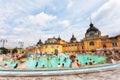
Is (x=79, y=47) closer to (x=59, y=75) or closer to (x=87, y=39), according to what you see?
(x=87, y=39)

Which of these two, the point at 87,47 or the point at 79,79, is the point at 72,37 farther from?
the point at 79,79

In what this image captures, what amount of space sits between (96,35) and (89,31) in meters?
3.86

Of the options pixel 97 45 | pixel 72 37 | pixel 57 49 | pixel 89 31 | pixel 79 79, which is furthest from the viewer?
pixel 72 37

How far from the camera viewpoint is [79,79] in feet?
28.6

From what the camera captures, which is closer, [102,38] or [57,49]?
[102,38]

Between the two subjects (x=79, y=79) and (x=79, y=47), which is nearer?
(x=79, y=79)

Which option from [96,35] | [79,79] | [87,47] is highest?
[96,35]

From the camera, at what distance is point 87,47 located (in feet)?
169

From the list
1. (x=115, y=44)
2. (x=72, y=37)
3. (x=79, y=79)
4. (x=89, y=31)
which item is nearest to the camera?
(x=79, y=79)

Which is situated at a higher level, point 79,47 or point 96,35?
point 96,35

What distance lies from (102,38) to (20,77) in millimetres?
43832

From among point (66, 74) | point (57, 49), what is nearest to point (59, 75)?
point (66, 74)

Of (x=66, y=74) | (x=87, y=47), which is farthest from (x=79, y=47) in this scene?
(x=66, y=74)

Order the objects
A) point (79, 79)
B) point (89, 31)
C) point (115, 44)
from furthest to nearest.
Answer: point (89, 31) → point (115, 44) → point (79, 79)
